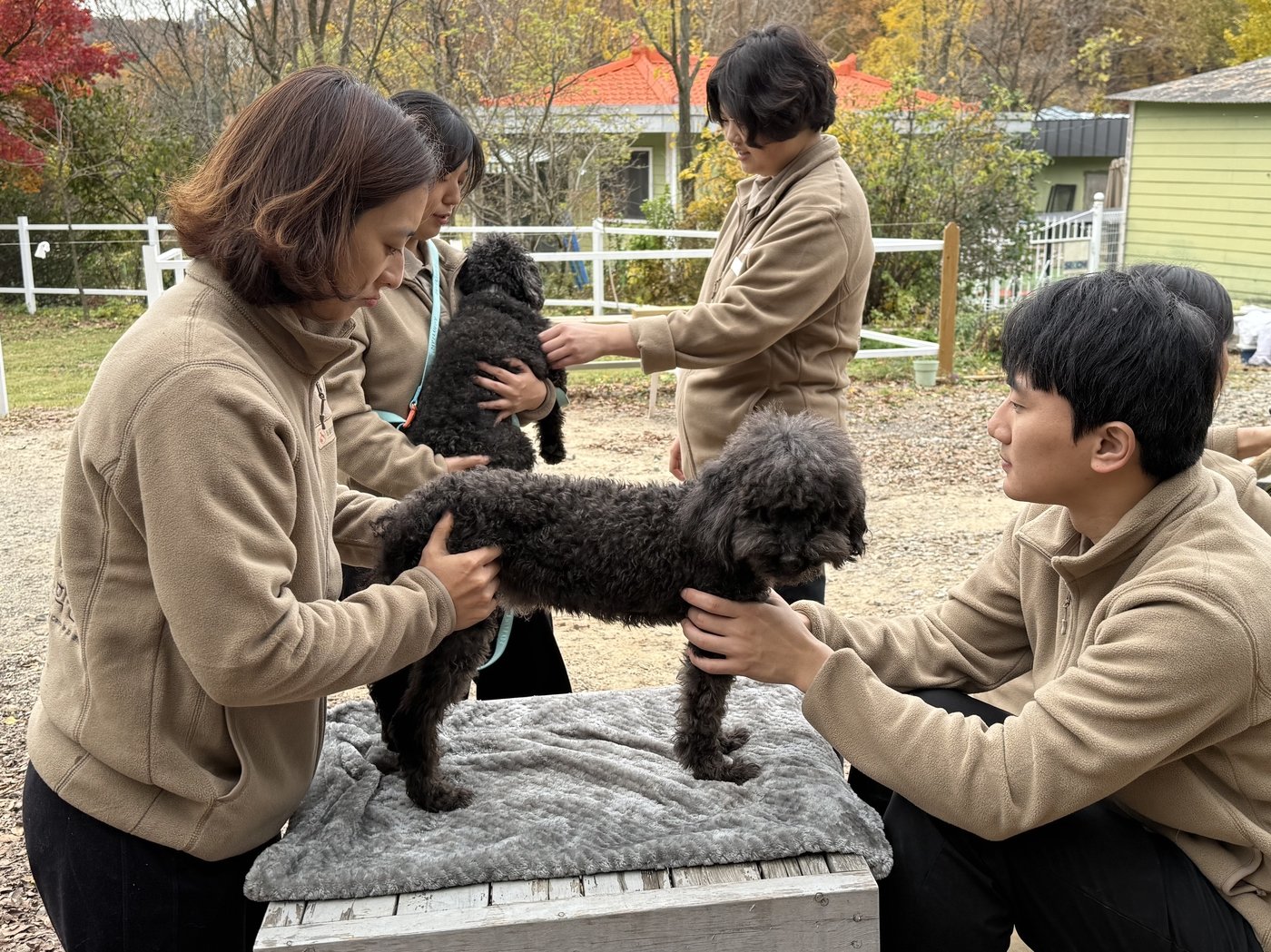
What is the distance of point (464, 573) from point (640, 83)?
28777 mm

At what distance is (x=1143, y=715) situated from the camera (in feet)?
7.47

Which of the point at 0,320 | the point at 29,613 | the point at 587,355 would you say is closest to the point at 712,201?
the point at 0,320

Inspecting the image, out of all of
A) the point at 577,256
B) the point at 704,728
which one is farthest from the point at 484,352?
the point at 577,256

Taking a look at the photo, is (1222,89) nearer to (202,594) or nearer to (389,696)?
(389,696)

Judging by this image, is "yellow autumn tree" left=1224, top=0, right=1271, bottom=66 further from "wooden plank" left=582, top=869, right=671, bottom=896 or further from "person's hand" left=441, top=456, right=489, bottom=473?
"wooden plank" left=582, top=869, right=671, bottom=896

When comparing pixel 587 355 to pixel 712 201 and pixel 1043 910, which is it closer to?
pixel 1043 910

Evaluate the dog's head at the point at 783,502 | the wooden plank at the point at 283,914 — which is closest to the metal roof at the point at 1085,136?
the dog's head at the point at 783,502

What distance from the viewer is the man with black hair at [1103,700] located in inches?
90.4

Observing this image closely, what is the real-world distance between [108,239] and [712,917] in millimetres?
21005

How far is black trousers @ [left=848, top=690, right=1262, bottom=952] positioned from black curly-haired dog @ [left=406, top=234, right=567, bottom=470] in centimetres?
189

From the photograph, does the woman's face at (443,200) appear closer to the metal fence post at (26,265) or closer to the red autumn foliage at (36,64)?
the metal fence post at (26,265)


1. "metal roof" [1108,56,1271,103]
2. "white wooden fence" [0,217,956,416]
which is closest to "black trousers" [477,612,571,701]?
"white wooden fence" [0,217,956,416]

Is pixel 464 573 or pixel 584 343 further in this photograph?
pixel 584 343

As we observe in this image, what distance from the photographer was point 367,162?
221 cm
